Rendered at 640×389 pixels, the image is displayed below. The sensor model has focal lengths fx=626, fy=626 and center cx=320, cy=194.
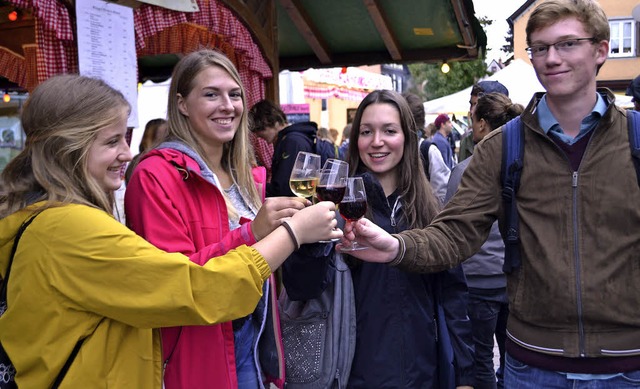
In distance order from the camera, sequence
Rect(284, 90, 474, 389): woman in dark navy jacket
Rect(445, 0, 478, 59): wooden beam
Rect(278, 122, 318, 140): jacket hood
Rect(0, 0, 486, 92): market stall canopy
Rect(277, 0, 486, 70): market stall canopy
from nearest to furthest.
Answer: Rect(284, 90, 474, 389): woman in dark navy jacket, Rect(0, 0, 486, 92): market stall canopy, Rect(278, 122, 318, 140): jacket hood, Rect(445, 0, 478, 59): wooden beam, Rect(277, 0, 486, 70): market stall canopy

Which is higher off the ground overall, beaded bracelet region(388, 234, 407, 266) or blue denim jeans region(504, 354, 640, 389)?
beaded bracelet region(388, 234, 407, 266)

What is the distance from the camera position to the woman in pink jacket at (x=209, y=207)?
2.13 m

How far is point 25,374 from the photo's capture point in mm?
1816

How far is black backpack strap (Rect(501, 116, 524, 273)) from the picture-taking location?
218cm

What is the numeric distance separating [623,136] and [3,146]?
8.53 meters

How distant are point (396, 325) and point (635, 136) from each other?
1076mm

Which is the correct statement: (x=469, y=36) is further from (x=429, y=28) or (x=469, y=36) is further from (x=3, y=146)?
(x=3, y=146)

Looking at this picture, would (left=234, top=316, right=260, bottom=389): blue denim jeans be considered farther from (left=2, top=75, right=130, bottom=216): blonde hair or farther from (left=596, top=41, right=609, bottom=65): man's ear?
(left=596, top=41, right=609, bottom=65): man's ear

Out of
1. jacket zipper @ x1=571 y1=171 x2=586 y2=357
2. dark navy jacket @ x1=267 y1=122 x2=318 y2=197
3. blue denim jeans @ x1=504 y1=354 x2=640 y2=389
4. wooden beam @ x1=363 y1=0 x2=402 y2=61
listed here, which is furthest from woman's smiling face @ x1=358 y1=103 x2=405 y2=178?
wooden beam @ x1=363 y1=0 x2=402 y2=61

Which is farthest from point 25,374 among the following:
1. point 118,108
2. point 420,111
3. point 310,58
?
point 310,58

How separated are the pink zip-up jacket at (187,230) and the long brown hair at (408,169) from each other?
29.8 inches

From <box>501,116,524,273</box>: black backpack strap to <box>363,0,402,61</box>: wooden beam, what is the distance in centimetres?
503

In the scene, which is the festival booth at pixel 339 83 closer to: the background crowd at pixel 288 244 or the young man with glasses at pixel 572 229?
the background crowd at pixel 288 244

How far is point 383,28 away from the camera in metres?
7.53
